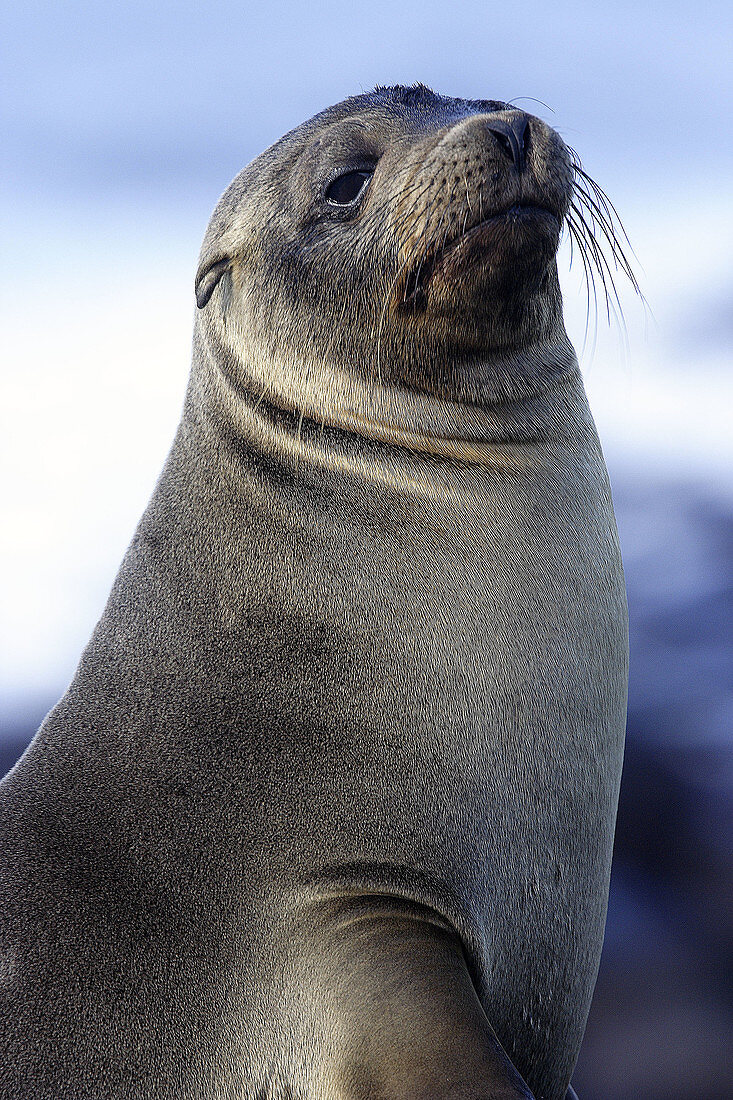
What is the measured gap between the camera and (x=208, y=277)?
216cm

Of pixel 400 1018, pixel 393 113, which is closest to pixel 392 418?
pixel 393 113

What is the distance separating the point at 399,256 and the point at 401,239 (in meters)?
0.03

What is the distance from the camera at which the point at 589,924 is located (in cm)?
191

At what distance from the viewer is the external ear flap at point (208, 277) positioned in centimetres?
216

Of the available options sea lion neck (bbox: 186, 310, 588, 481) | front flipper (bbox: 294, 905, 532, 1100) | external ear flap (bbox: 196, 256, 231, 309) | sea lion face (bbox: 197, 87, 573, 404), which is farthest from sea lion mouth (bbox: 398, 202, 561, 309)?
front flipper (bbox: 294, 905, 532, 1100)

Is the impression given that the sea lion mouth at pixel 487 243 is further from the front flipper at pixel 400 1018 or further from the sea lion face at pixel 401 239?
the front flipper at pixel 400 1018

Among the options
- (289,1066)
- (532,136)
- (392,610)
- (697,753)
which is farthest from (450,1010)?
(697,753)

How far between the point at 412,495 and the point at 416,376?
217 mm

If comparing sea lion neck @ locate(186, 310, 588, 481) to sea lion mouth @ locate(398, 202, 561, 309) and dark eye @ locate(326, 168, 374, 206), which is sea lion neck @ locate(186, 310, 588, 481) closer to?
sea lion mouth @ locate(398, 202, 561, 309)

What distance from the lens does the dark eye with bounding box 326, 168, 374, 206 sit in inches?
78.5

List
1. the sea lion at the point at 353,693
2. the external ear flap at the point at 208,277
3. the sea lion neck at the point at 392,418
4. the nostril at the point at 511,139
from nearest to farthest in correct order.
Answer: the sea lion at the point at 353,693 → the nostril at the point at 511,139 → the sea lion neck at the point at 392,418 → the external ear flap at the point at 208,277

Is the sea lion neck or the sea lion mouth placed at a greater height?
the sea lion mouth

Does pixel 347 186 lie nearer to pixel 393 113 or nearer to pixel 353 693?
pixel 393 113

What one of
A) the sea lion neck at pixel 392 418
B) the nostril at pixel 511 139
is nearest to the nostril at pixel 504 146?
the nostril at pixel 511 139
